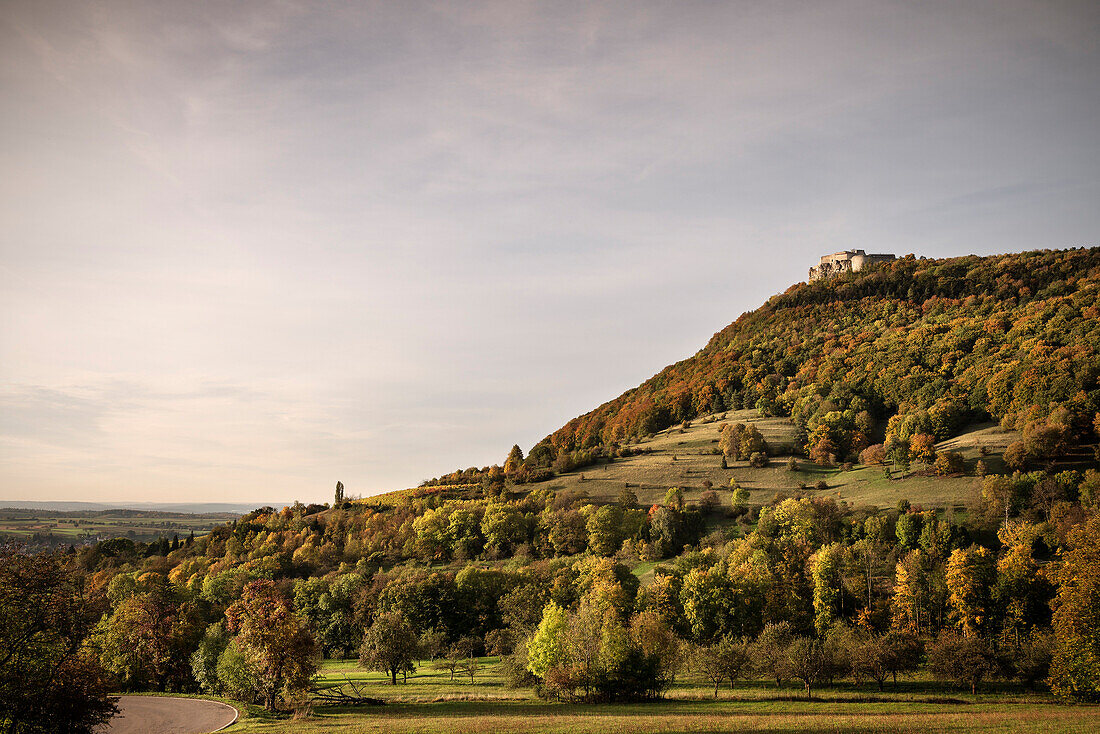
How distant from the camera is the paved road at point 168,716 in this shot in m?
46.1

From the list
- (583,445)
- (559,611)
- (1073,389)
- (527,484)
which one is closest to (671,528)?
(559,611)

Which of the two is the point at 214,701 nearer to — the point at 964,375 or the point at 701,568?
the point at 701,568

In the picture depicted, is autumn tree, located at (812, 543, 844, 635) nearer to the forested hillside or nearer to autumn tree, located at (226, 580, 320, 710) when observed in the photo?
the forested hillside

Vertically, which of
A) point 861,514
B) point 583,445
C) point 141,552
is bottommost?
point 141,552

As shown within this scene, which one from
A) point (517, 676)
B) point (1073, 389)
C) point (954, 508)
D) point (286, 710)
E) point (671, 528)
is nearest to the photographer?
point (286, 710)

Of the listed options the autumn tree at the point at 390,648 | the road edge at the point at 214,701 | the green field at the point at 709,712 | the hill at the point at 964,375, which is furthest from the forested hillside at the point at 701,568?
the green field at the point at 709,712

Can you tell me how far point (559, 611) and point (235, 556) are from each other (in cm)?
10570

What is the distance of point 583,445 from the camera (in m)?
199

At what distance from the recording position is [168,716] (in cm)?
5062

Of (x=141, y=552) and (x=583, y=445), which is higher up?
(x=583, y=445)

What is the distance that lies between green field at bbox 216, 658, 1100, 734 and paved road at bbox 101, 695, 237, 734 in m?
2.58

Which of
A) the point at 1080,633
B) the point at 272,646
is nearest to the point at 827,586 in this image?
the point at 1080,633

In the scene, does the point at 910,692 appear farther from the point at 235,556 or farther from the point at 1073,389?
the point at 235,556

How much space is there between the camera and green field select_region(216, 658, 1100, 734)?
1558 inches
